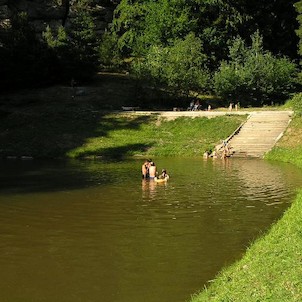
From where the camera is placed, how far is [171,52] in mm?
58844

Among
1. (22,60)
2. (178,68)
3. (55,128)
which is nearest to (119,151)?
(55,128)

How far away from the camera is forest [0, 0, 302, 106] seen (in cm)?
5709

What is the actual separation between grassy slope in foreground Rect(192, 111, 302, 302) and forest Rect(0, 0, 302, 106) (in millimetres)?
42811

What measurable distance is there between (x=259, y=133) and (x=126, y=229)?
94.8 ft

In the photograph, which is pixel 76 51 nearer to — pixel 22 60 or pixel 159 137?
pixel 22 60

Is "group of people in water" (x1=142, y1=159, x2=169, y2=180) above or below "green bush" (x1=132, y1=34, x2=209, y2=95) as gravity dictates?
below

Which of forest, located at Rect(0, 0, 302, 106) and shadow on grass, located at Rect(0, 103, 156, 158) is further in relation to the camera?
→ forest, located at Rect(0, 0, 302, 106)

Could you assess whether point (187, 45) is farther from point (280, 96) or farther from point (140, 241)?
point (140, 241)

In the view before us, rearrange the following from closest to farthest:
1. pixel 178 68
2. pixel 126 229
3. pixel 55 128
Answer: pixel 126 229 → pixel 55 128 → pixel 178 68

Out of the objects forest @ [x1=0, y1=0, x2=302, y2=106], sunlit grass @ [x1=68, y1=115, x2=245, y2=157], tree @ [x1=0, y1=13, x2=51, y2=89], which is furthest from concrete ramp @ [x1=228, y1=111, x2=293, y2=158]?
tree @ [x1=0, y1=13, x2=51, y2=89]

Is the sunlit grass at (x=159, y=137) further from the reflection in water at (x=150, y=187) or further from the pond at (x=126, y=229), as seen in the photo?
the reflection in water at (x=150, y=187)

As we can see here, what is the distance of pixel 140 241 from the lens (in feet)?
50.6

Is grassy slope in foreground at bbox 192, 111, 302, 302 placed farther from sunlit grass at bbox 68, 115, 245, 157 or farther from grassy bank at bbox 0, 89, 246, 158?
grassy bank at bbox 0, 89, 246, 158

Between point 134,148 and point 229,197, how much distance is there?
67.0ft
